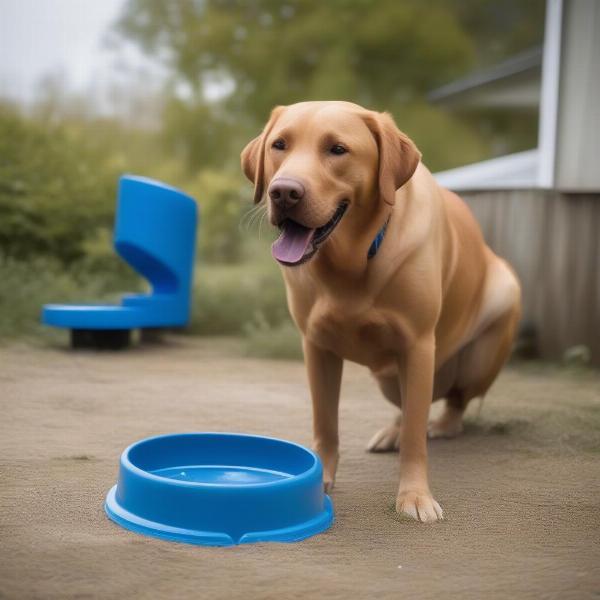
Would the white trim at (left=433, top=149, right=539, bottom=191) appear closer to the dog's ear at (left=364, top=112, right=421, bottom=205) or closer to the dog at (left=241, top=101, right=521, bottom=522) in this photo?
the dog at (left=241, top=101, right=521, bottom=522)

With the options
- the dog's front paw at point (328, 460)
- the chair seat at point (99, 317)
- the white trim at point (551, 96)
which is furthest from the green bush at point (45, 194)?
the dog's front paw at point (328, 460)

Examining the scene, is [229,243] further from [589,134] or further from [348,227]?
[348,227]

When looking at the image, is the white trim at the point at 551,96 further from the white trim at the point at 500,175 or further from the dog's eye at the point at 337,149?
the dog's eye at the point at 337,149

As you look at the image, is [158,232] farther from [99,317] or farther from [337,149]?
[337,149]

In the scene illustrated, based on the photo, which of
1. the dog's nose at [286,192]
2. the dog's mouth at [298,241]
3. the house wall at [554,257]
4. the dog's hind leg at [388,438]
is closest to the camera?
the dog's nose at [286,192]

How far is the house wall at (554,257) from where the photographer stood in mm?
5340

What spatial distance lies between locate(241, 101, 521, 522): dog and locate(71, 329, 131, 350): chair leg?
3104 mm

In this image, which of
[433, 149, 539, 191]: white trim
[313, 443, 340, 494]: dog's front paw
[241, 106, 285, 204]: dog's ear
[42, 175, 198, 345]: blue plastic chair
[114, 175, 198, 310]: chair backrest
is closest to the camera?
[241, 106, 285, 204]: dog's ear

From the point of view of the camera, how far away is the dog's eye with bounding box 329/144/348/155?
241 cm

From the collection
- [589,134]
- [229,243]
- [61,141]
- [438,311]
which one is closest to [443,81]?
[229,243]

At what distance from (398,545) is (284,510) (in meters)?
0.32

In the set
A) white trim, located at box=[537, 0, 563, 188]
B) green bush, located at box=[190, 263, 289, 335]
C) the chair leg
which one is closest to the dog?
white trim, located at box=[537, 0, 563, 188]

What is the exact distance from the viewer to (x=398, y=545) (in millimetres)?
2238

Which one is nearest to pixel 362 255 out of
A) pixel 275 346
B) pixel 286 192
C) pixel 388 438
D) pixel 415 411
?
pixel 286 192
